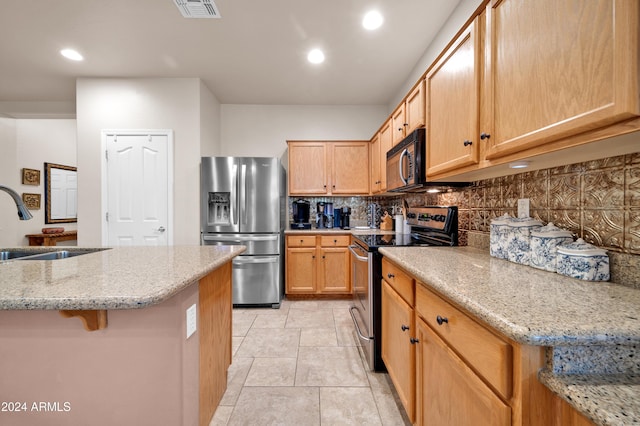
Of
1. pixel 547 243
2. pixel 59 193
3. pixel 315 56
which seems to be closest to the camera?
pixel 547 243

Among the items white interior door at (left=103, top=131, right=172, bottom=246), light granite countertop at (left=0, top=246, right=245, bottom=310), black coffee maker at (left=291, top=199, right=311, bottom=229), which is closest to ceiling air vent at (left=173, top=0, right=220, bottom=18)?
white interior door at (left=103, top=131, right=172, bottom=246)

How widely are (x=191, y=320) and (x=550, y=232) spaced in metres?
1.59

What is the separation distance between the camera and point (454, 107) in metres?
1.45

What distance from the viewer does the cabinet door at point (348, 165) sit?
3.67m

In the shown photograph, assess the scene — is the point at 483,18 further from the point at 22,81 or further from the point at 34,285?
the point at 22,81

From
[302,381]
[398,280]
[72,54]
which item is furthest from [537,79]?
[72,54]

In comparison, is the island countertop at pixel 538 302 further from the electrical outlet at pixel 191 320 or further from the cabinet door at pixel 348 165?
the cabinet door at pixel 348 165

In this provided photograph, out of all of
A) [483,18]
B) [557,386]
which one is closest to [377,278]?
[557,386]

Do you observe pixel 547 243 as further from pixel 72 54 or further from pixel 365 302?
pixel 72 54

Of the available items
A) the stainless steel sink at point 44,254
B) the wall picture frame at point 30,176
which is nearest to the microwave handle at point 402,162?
the stainless steel sink at point 44,254

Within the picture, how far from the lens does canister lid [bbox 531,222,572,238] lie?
110 cm

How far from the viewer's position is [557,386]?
1.80 feet

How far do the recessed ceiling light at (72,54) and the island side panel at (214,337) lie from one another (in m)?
2.88

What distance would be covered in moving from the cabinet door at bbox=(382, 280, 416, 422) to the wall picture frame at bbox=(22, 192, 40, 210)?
6017 millimetres
